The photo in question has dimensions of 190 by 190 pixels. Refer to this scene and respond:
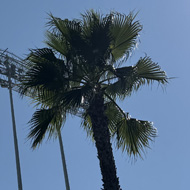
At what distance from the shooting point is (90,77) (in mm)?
8969

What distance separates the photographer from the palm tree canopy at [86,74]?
8.70m

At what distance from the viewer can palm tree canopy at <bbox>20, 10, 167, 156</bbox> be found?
8.70m

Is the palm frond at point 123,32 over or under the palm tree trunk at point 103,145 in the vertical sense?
over

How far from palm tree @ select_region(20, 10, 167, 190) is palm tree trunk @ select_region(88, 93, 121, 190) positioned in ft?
0.07

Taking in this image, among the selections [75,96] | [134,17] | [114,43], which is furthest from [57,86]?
[134,17]

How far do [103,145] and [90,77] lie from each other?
1.60 metres

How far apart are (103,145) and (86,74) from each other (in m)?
1.68

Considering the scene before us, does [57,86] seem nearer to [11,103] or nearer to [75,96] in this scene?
[75,96]

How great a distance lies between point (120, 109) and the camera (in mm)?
9430

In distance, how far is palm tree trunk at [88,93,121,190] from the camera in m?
7.74

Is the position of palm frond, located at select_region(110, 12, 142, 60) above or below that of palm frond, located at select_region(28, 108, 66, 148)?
above

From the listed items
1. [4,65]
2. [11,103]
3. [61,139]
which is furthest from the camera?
[4,65]

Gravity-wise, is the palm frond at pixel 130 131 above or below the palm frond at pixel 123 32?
below

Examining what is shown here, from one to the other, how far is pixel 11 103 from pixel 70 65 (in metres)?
11.4
